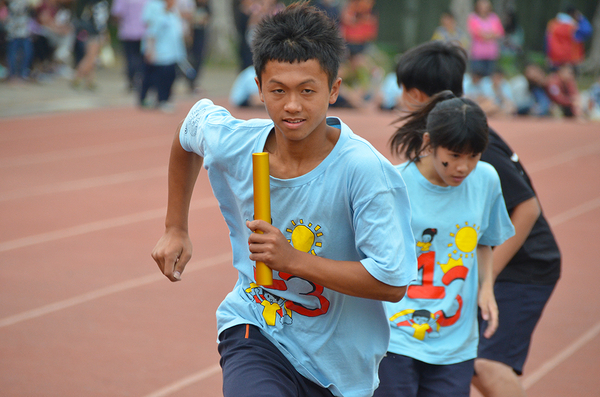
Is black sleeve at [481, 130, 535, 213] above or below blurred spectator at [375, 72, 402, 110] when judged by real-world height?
above

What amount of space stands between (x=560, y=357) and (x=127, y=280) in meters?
2.94

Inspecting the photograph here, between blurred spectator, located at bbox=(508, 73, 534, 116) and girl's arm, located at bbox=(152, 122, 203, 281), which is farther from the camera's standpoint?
blurred spectator, located at bbox=(508, 73, 534, 116)

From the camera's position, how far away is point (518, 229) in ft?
9.05

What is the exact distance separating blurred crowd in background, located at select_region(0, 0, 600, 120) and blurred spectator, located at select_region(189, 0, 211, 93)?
2 centimetres

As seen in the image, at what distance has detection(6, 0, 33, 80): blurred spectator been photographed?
50.1 ft

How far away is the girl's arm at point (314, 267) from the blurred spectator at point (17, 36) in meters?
14.9

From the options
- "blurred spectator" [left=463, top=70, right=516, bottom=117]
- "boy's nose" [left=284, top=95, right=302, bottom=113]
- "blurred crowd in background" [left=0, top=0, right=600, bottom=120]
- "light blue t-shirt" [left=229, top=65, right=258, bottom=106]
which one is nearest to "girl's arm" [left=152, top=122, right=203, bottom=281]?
"boy's nose" [left=284, top=95, right=302, bottom=113]

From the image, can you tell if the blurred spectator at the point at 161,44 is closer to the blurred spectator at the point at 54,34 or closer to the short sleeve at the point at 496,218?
the blurred spectator at the point at 54,34

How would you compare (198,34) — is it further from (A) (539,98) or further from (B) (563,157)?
(B) (563,157)

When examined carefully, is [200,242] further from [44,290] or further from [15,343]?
[15,343]

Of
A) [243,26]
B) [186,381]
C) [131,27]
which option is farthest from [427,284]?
[243,26]

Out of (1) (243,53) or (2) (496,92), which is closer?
(2) (496,92)

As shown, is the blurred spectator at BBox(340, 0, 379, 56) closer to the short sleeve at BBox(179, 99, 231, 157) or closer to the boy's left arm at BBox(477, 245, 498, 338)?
the boy's left arm at BBox(477, 245, 498, 338)

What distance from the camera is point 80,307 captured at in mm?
4820
